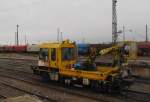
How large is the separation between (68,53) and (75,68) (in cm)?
111

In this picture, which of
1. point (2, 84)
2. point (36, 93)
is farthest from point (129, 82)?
point (2, 84)

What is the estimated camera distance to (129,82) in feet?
53.4

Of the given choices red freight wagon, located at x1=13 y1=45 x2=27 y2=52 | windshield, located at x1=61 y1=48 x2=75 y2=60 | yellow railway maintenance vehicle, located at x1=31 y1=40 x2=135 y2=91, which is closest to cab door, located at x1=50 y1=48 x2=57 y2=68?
yellow railway maintenance vehicle, located at x1=31 y1=40 x2=135 y2=91

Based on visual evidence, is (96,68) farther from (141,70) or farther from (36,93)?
(141,70)

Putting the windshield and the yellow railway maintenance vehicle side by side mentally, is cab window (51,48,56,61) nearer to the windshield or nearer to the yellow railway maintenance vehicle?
the yellow railway maintenance vehicle

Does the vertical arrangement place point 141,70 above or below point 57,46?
below

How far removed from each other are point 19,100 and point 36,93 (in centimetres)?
462

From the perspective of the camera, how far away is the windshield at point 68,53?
1916cm

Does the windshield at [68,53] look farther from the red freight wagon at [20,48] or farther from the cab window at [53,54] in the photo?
the red freight wagon at [20,48]

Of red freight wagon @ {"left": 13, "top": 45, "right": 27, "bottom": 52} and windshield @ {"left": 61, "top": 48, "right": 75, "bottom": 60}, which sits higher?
red freight wagon @ {"left": 13, "top": 45, "right": 27, "bottom": 52}

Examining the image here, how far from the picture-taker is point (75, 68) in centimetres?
1895

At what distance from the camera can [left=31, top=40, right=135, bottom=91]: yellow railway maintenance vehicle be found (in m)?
16.3

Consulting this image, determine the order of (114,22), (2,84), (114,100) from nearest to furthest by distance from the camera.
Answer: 1. (114,100)
2. (2,84)
3. (114,22)

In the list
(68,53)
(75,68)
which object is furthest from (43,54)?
(75,68)
